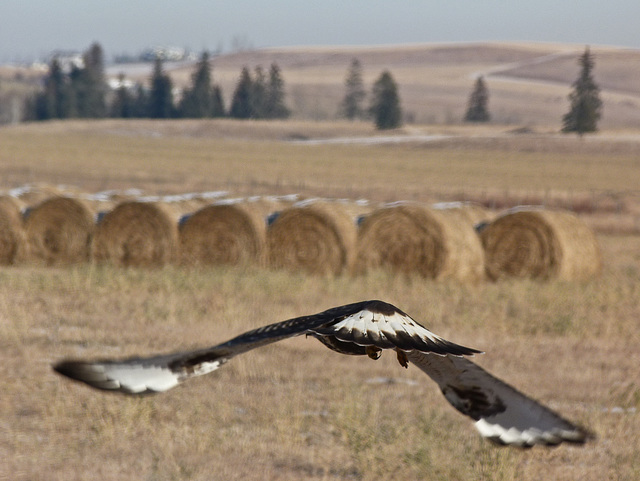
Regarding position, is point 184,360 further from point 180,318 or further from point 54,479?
point 180,318

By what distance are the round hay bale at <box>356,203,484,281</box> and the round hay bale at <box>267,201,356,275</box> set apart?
0.26m

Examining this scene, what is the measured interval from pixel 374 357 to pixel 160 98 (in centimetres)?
11075

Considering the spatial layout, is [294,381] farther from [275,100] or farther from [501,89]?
[501,89]

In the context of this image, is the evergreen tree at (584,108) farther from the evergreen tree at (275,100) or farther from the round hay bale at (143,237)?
the round hay bale at (143,237)

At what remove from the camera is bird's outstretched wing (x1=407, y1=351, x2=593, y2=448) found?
4.63 metres

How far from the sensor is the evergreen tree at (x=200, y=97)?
111312 mm

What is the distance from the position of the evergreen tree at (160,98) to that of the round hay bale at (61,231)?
97284 millimetres

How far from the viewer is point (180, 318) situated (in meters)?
11.4

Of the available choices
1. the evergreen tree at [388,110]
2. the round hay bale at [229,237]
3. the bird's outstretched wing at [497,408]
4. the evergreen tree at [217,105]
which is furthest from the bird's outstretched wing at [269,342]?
the evergreen tree at [217,105]

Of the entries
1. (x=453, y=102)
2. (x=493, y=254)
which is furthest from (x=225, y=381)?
(x=453, y=102)

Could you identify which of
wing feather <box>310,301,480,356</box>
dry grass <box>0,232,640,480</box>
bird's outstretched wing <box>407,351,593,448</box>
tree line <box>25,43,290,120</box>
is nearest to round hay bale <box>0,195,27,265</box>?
dry grass <box>0,232,640,480</box>

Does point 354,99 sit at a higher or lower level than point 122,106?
lower

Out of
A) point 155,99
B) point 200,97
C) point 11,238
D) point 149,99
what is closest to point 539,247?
point 11,238

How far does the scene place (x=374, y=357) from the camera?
15.2ft
